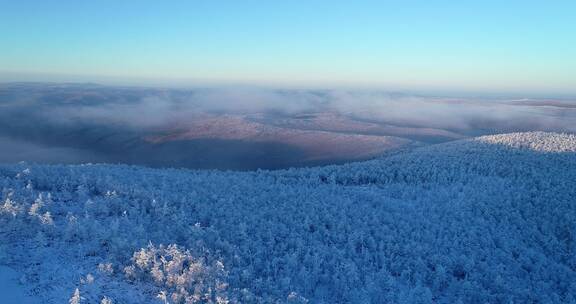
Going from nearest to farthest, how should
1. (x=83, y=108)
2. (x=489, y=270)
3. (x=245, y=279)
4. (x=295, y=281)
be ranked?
(x=245, y=279), (x=295, y=281), (x=489, y=270), (x=83, y=108)

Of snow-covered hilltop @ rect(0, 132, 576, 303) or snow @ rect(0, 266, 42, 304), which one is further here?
snow-covered hilltop @ rect(0, 132, 576, 303)

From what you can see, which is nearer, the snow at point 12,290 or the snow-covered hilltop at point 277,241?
the snow at point 12,290

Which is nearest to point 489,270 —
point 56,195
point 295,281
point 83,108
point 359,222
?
point 359,222

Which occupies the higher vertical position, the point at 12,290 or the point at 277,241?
the point at 12,290

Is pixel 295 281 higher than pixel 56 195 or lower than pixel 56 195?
lower

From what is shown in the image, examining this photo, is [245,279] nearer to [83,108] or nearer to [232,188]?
[232,188]

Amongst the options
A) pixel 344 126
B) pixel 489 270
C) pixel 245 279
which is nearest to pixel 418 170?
pixel 489 270

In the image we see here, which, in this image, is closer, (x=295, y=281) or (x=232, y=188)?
(x=295, y=281)

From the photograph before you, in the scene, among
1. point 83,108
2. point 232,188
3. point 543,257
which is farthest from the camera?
point 83,108
